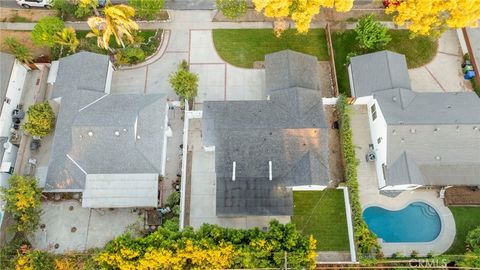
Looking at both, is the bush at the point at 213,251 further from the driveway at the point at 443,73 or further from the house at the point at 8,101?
the driveway at the point at 443,73

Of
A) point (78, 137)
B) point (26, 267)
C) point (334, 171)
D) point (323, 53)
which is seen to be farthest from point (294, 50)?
point (26, 267)

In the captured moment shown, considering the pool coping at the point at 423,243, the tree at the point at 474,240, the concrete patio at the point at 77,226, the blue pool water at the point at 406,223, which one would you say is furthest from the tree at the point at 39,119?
the tree at the point at 474,240

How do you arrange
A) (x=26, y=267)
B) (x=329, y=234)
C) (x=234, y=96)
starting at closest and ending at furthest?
(x=26, y=267) < (x=329, y=234) < (x=234, y=96)

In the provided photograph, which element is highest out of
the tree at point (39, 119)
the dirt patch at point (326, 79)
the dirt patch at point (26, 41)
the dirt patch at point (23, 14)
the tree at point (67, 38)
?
the dirt patch at point (23, 14)

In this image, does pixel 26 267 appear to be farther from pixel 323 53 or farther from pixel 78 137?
pixel 323 53

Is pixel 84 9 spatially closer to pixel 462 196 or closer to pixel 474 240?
pixel 462 196

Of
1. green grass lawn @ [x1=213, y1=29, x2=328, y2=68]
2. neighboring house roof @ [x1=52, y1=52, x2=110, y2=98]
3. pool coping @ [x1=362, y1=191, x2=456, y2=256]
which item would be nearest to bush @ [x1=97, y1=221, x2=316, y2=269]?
pool coping @ [x1=362, y1=191, x2=456, y2=256]
